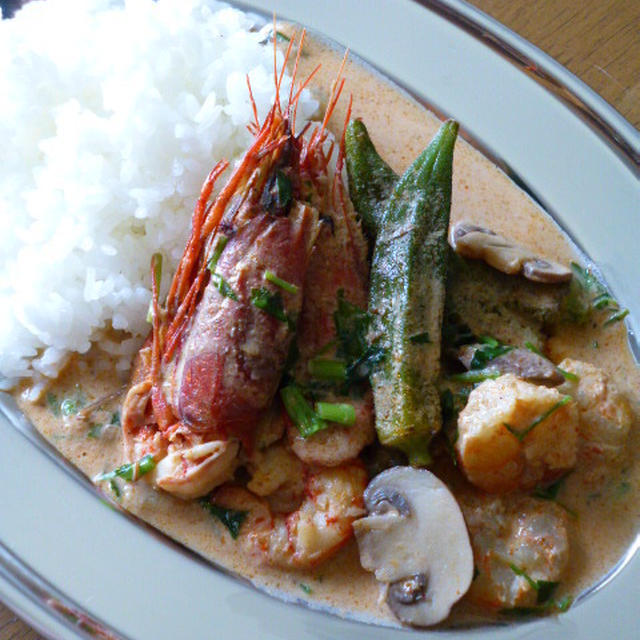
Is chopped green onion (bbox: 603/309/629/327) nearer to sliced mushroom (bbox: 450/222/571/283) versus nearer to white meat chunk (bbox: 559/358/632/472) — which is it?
sliced mushroom (bbox: 450/222/571/283)

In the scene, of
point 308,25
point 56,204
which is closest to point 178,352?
point 56,204

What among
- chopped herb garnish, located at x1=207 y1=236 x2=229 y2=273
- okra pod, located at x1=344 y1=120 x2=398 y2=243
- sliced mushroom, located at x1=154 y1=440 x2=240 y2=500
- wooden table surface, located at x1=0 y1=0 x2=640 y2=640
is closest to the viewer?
sliced mushroom, located at x1=154 y1=440 x2=240 y2=500

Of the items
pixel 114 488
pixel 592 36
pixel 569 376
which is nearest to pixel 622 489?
pixel 569 376

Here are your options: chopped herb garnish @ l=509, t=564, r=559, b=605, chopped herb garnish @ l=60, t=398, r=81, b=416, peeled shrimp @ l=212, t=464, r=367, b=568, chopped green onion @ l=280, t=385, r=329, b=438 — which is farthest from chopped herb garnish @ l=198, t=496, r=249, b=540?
chopped herb garnish @ l=509, t=564, r=559, b=605

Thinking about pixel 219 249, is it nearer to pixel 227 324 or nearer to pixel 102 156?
pixel 227 324

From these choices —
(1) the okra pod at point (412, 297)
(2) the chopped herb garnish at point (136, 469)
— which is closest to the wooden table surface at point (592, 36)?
(1) the okra pod at point (412, 297)

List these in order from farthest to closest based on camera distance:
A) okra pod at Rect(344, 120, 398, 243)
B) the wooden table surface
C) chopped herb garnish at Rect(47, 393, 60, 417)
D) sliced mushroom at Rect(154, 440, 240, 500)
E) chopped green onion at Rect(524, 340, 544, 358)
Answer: the wooden table surface < okra pod at Rect(344, 120, 398, 243) < chopped herb garnish at Rect(47, 393, 60, 417) < chopped green onion at Rect(524, 340, 544, 358) < sliced mushroom at Rect(154, 440, 240, 500)
